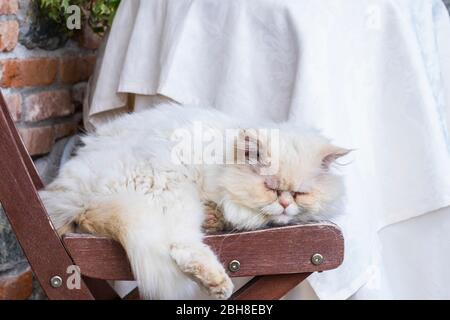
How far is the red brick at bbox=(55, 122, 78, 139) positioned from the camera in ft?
5.97

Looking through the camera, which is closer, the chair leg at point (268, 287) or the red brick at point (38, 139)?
the chair leg at point (268, 287)

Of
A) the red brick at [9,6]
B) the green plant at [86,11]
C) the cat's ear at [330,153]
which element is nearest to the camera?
the cat's ear at [330,153]

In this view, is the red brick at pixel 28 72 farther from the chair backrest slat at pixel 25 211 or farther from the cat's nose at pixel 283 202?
the cat's nose at pixel 283 202

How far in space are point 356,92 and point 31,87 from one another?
0.80 metres

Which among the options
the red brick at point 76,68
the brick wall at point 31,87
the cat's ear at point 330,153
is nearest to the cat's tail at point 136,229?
the cat's ear at point 330,153

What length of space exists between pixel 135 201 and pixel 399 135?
64 centimetres

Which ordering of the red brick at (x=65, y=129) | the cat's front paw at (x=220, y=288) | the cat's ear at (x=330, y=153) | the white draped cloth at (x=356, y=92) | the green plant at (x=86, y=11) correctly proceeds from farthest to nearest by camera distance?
the red brick at (x=65, y=129)
the green plant at (x=86, y=11)
the white draped cloth at (x=356, y=92)
the cat's ear at (x=330, y=153)
the cat's front paw at (x=220, y=288)

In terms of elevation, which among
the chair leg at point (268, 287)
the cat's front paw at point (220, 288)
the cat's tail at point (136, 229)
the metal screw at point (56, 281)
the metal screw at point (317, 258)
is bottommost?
the chair leg at point (268, 287)

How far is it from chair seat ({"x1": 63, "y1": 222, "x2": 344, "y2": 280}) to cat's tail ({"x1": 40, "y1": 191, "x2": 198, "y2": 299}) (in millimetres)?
27

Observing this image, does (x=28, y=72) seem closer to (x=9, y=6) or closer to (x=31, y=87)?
(x=31, y=87)

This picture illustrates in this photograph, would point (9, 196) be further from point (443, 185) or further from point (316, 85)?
point (443, 185)

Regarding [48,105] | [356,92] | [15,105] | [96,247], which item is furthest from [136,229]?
[48,105]

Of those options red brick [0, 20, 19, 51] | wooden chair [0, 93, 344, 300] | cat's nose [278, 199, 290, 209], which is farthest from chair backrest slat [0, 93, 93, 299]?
red brick [0, 20, 19, 51]

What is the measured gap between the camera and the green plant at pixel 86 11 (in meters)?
1.63
